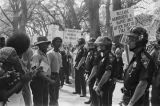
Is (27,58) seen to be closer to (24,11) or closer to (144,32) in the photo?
(144,32)

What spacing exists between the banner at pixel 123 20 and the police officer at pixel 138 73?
20.2 feet

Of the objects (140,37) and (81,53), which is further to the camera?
(81,53)

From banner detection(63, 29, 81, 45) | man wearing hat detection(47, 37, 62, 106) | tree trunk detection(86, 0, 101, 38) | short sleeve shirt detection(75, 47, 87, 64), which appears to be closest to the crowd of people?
man wearing hat detection(47, 37, 62, 106)

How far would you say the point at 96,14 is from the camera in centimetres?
1583

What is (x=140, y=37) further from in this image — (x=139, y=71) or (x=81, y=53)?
(x=81, y=53)

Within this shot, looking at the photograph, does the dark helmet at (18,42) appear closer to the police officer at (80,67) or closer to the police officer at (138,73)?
the police officer at (138,73)

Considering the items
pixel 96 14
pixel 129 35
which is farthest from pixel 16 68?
pixel 96 14

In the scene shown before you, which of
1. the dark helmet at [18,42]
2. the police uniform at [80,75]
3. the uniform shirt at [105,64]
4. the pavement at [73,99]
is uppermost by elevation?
the dark helmet at [18,42]

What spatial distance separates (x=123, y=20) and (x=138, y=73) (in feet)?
21.6

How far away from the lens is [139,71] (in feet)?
13.5

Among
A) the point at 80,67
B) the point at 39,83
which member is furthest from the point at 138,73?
the point at 80,67

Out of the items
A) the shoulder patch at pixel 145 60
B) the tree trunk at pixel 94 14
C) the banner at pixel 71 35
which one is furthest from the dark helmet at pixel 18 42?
the banner at pixel 71 35

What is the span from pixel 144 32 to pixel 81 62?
664 cm

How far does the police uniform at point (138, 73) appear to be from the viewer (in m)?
4.08
